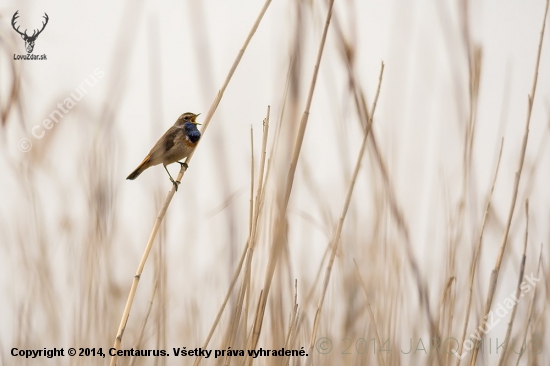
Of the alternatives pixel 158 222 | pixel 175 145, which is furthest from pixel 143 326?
pixel 175 145

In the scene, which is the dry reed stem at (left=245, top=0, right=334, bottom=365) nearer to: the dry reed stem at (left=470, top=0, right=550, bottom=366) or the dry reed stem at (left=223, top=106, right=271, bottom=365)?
the dry reed stem at (left=223, top=106, right=271, bottom=365)

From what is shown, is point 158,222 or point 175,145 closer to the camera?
point 158,222

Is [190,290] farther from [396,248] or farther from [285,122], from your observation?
[285,122]

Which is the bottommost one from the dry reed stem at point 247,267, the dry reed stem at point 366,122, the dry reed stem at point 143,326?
the dry reed stem at point 143,326

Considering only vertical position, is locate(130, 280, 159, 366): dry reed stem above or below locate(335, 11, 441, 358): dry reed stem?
below

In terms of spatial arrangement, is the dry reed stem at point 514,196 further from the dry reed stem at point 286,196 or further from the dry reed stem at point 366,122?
the dry reed stem at point 286,196

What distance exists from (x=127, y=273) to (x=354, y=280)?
3.72ft

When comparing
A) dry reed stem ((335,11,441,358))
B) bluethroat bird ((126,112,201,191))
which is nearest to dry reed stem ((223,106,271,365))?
dry reed stem ((335,11,441,358))

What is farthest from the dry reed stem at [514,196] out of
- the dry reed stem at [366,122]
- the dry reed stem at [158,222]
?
the dry reed stem at [158,222]

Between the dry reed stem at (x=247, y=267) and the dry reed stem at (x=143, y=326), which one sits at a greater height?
the dry reed stem at (x=247, y=267)

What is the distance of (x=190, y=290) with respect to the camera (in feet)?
7.83

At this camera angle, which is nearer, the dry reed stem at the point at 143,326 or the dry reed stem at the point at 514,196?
the dry reed stem at the point at 514,196

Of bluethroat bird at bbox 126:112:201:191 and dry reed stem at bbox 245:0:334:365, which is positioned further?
bluethroat bird at bbox 126:112:201:191

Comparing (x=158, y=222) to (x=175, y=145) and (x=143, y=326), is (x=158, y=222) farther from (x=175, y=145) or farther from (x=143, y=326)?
(x=175, y=145)
